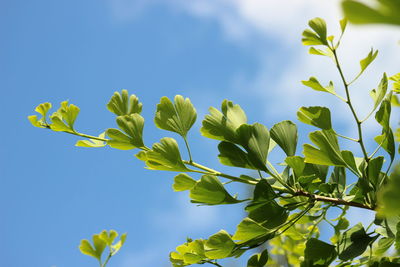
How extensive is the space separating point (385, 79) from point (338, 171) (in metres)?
0.23

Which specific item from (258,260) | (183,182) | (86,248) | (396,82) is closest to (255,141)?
(183,182)

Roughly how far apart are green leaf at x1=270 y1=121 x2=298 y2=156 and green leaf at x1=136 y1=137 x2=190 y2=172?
0.65 feet

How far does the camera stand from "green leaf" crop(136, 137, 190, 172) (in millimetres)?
921

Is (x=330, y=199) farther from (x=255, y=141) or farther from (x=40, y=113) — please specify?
(x=40, y=113)

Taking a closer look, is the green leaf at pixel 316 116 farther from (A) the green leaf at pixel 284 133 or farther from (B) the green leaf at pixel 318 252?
(B) the green leaf at pixel 318 252

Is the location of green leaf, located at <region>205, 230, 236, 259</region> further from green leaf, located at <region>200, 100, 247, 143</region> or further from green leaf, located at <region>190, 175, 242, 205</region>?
green leaf, located at <region>200, 100, 247, 143</region>

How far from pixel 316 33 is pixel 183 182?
1.27 feet

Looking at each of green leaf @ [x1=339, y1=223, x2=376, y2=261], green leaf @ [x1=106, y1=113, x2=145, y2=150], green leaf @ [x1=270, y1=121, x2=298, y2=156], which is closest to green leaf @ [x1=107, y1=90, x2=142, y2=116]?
green leaf @ [x1=106, y1=113, x2=145, y2=150]

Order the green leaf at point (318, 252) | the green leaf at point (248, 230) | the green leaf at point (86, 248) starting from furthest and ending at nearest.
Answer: the green leaf at point (86, 248) < the green leaf at point (318, 252) < the green leaf at point (248, 230)

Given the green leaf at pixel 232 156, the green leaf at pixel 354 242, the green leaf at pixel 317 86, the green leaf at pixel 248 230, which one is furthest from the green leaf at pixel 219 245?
the green leaf at pixel 317 86

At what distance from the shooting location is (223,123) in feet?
2.99

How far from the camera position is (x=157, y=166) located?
947 millimetres

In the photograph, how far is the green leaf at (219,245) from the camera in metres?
0.92

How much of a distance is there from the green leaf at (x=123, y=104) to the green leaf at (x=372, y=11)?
0.71 m
